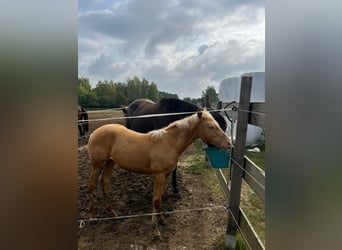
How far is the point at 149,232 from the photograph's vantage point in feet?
7.46

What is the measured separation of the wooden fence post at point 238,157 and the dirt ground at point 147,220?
18 cm

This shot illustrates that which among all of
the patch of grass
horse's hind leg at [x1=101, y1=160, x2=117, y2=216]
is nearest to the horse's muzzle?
the patch of grass

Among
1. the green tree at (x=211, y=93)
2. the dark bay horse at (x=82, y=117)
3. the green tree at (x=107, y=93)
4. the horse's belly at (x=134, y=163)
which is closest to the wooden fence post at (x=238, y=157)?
the horse's belly at (x=134, y=163)

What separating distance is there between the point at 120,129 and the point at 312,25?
80.0 inches

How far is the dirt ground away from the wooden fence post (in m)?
0.18

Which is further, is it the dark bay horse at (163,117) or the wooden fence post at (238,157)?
the dark bay horse at (163,117)

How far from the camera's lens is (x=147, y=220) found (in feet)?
8.14

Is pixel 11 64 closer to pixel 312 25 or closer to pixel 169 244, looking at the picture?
pixel 312 25

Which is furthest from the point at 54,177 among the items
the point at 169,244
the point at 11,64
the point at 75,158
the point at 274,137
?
the point at 169,244

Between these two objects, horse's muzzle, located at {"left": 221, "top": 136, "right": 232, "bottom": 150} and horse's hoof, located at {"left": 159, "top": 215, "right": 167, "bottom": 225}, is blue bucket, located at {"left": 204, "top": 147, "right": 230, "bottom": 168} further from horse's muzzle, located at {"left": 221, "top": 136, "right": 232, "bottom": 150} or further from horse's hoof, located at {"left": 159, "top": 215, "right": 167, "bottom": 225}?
horse's hoof, located at {"left": 159, "top": 215, "right": 167, "bottom": 225}

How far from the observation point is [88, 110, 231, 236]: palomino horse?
2266mm

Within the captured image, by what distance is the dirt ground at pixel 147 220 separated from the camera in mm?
2115

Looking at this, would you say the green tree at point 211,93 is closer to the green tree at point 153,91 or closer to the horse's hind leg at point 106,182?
the green tree at point 153,91

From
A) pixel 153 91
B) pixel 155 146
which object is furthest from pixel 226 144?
pixel 153 91
